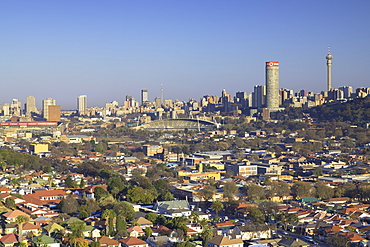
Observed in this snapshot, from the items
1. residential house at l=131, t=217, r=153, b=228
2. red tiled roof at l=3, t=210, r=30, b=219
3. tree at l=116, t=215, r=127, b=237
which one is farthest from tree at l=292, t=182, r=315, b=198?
red tiled roof at l=3, t=210, r=30, b=219

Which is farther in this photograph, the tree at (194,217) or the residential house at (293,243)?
the tree at (194,217)

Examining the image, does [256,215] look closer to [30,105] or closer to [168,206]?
[168,206]

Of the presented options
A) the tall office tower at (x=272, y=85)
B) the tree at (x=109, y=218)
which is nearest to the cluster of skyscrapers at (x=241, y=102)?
the tall office tower at (x=272, y=85)

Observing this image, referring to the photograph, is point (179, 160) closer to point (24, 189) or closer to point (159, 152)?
point (159, 152)

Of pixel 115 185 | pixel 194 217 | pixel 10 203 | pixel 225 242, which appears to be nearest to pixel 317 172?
pixel 115 185

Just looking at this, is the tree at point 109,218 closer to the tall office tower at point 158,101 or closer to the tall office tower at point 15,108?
the tall office tower at point 15,108

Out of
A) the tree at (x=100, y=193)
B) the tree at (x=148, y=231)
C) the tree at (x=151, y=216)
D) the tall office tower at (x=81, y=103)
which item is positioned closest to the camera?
the tree at (x=148, y=231)

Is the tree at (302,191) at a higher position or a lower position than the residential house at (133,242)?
higher
